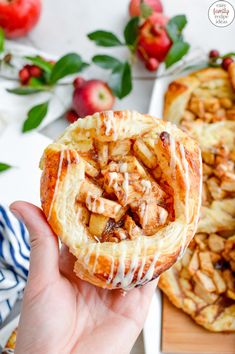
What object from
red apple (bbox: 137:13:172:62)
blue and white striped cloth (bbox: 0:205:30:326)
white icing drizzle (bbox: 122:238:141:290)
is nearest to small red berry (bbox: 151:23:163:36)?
red apple (bbox: 137:13:172:62)

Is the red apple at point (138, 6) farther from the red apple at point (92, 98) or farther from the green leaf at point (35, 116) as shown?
the green leaf at point (35, 116)

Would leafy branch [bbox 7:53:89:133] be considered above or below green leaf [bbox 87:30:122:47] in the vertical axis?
below

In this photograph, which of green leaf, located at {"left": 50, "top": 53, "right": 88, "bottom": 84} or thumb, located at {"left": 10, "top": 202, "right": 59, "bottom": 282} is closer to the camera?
thumb, located at {"left": 10, "top": 202, "right": 59, "bottom": 282}

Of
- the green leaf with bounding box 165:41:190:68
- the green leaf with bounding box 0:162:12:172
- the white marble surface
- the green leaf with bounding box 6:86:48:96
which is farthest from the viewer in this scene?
the white marble surface

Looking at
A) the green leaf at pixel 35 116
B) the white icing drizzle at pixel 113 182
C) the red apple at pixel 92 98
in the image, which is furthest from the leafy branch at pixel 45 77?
the white icing drizzle at pixel 113 182

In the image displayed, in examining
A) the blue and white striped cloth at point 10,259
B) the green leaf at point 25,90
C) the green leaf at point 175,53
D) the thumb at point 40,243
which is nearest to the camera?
the thumb at point 40,243

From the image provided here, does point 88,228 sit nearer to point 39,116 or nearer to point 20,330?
point 20,330

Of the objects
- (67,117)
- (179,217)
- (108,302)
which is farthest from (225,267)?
(67,117)

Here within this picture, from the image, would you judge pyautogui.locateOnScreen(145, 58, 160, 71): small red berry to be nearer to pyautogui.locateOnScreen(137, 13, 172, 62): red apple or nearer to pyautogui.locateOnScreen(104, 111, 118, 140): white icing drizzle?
pyautogui.locateOnScreen(137, 13, 172, 62): red apple
